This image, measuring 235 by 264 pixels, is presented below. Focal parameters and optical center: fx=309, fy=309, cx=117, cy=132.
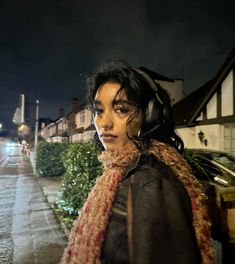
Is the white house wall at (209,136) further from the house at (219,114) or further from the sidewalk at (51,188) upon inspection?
the sidewalk at (51,188)

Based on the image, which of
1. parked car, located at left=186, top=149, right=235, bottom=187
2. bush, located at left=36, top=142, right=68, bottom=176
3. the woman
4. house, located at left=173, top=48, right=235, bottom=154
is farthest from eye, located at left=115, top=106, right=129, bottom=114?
bush, located at left=36, top=142, right=68, bottom=176

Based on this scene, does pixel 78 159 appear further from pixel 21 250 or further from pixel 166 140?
pixel 166 140

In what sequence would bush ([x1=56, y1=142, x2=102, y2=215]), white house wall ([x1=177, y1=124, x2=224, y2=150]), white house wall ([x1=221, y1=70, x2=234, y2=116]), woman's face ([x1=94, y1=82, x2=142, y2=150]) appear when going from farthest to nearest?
1. white house wall ([x1=177, y1=124, x2=224, y2=150])
2. white house wall ([x1=221, y1=70, x2=234, y2=116])
3. bush ([x1=56, y1=142, x2=102, y2=215])
4. woman's face ([x1=94, y1=82, x2=142, y2=150])

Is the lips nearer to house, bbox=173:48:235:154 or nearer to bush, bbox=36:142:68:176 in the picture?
house, bbox=173:48:235:154

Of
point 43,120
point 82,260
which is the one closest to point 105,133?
point 82,260

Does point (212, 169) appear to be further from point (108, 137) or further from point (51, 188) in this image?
point (51, 188)

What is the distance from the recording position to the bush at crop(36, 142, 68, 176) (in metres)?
15.7

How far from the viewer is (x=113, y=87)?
5.08 ft

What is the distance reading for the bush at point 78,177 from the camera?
7.26 m

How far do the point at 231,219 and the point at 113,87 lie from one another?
161 cm

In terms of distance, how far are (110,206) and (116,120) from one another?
41cm

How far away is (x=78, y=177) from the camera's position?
7.46 m

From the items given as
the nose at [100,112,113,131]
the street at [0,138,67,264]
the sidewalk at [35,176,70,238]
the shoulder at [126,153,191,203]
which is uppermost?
the nose at [100,112,113,131]

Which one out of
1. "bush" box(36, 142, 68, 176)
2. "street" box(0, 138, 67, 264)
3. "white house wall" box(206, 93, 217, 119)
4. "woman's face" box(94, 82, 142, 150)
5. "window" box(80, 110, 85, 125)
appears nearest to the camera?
"woman's face" box(94, 82, 142, 150)
